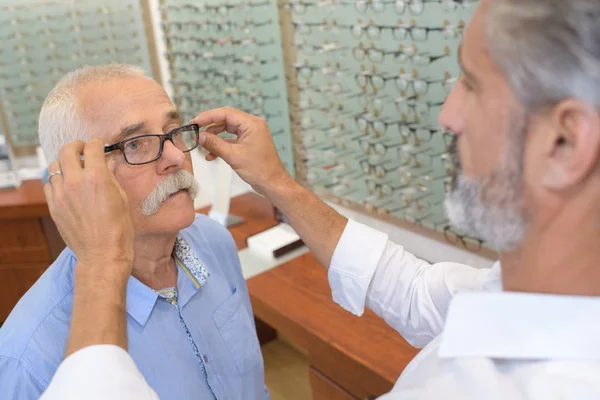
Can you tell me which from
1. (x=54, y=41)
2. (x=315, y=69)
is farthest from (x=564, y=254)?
(x=54, y=41)

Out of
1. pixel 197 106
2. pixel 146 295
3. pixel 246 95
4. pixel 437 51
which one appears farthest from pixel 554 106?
pixel 197 106

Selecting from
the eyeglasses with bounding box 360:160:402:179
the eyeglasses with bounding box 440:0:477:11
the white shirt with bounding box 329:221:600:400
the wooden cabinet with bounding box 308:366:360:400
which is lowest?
the wooden cabinet with bounding box 308:366:360:400

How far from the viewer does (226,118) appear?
3.59 feet

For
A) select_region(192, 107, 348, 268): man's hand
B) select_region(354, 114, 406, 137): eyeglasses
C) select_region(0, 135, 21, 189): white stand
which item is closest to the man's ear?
select_region(192, 107, 348, 268): man's hand

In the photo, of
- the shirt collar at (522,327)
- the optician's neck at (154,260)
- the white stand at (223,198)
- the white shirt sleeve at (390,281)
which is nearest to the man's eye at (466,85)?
the shirt collar at (522,327)

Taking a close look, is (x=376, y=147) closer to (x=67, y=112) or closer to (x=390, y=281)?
(x=390, y=281)

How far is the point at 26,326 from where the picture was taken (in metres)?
0.84

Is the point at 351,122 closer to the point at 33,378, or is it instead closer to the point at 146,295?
the point at 146,295

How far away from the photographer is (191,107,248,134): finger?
108cm

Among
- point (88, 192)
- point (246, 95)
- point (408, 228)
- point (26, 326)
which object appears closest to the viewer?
point (88, 192)

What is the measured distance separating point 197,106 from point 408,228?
1.32m

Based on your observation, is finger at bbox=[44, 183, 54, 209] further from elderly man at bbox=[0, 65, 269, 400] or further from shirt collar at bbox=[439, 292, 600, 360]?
shirt collar at bbox=[439, 292, 600, 360]

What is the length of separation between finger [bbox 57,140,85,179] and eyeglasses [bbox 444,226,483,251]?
1.14 m

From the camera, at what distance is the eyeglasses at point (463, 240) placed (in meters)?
1.52
